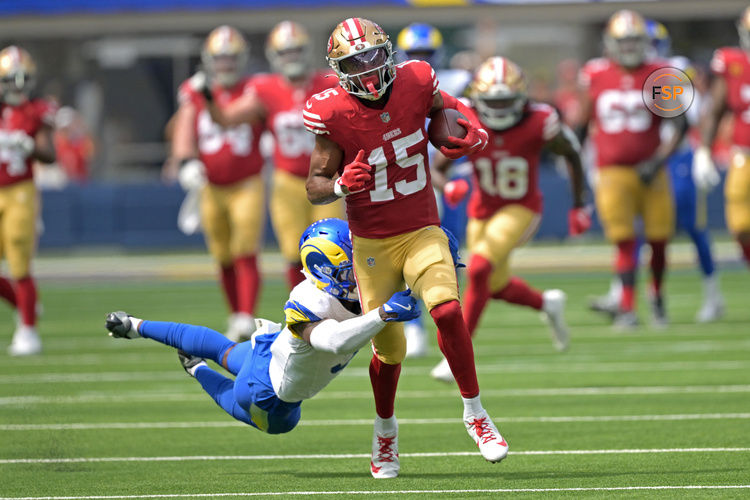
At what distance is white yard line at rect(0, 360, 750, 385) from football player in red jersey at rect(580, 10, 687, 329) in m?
2.00

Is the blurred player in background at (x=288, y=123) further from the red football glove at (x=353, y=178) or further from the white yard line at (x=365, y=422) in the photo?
the red football glove at (x=353, y=178)

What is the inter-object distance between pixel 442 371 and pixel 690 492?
288 centimetres

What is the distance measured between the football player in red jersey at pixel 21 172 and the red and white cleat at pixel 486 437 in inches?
229

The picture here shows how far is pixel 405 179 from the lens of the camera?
19.2ft

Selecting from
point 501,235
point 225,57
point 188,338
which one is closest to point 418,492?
point 188,338

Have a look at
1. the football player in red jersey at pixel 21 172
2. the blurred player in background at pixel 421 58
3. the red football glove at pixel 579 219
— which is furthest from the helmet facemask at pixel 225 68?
the red football glove at pixel 579 219

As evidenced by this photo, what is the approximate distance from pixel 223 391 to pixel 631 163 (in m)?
5.97

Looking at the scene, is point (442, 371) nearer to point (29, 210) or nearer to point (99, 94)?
point (29, 210)

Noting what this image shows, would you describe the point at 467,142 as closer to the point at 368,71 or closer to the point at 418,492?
the point at 368,71

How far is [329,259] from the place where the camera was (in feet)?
18.9

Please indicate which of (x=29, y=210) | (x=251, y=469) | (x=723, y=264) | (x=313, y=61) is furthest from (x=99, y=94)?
(x=251, y=469)

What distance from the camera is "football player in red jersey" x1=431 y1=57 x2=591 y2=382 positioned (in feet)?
28.6

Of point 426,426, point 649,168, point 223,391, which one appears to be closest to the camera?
point 223,391

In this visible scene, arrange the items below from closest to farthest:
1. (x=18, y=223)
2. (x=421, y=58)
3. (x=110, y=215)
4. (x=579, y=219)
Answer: (x=579, y=219) → (x=421, y=58) → (x=18, y=223) → (x=110, y=215)
